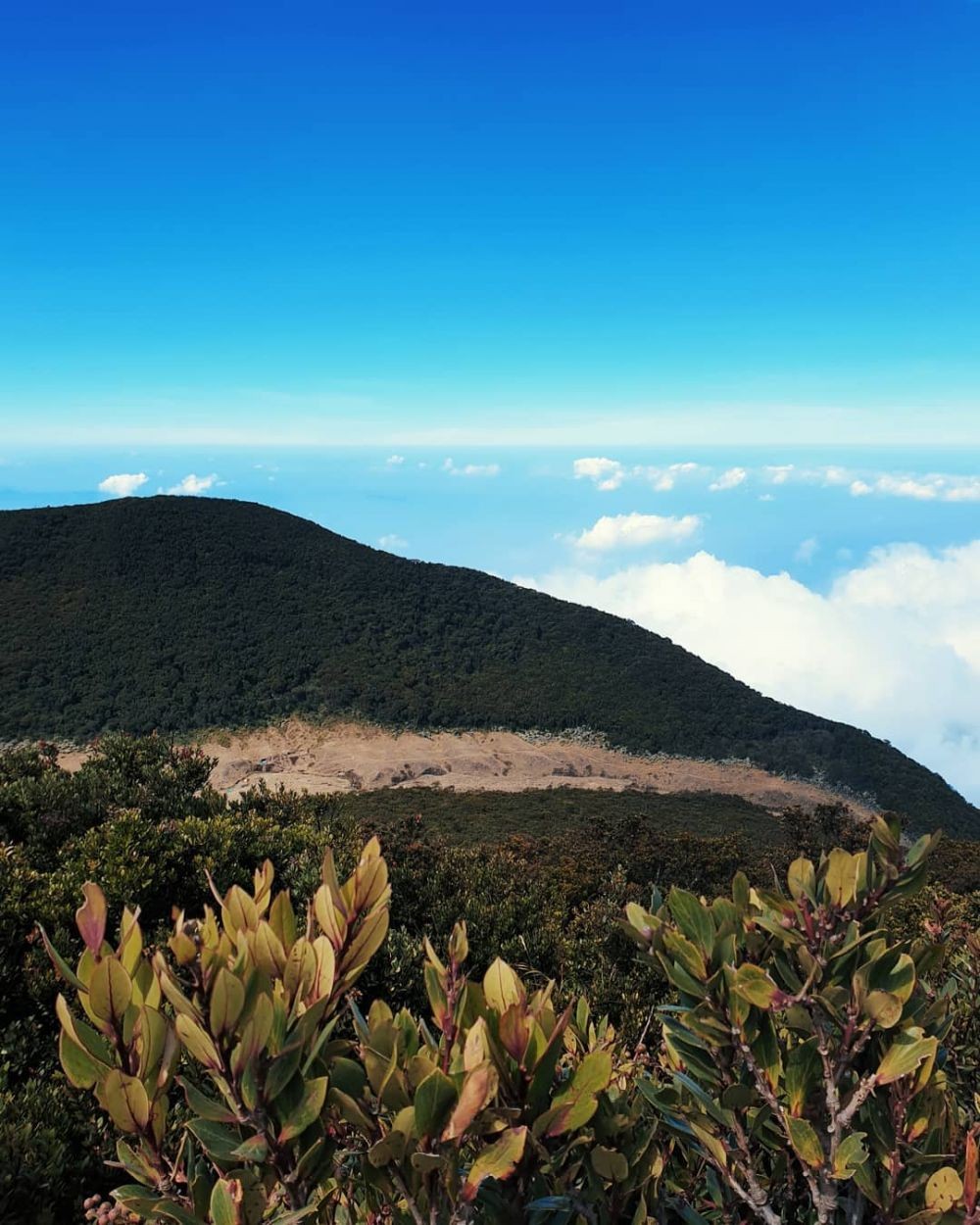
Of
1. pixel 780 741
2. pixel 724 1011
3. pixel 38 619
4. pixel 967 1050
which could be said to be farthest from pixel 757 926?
pixel 38 619

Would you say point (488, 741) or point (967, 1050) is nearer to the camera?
point (967, 1050)

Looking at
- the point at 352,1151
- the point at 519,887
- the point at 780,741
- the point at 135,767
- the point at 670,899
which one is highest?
the point at 670,899

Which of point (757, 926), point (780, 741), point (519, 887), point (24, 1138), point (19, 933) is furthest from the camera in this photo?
point (780, 741)

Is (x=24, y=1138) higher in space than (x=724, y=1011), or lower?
lower

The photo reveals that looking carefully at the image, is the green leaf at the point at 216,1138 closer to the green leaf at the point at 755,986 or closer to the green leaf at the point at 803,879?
the green leaf at the point at 755,986

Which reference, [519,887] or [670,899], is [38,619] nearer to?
[519,887]

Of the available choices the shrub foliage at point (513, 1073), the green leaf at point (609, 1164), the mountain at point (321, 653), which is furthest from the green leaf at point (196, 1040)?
the mountain at point (321, 653)

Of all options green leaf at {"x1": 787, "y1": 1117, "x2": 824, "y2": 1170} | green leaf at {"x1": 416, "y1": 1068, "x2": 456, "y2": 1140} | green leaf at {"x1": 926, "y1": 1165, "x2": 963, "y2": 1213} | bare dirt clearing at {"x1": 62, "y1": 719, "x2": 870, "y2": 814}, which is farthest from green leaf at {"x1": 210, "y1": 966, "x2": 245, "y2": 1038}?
bare dirt clearing at {"x1": 62, "y1": 719, "x2": 870, "y2": 814}

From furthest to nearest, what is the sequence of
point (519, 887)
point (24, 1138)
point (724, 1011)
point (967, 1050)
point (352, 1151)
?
point (519, 887) → point (967, 1050) → point (24, 1138) → point (724, 1011) → point (352, 1151)
